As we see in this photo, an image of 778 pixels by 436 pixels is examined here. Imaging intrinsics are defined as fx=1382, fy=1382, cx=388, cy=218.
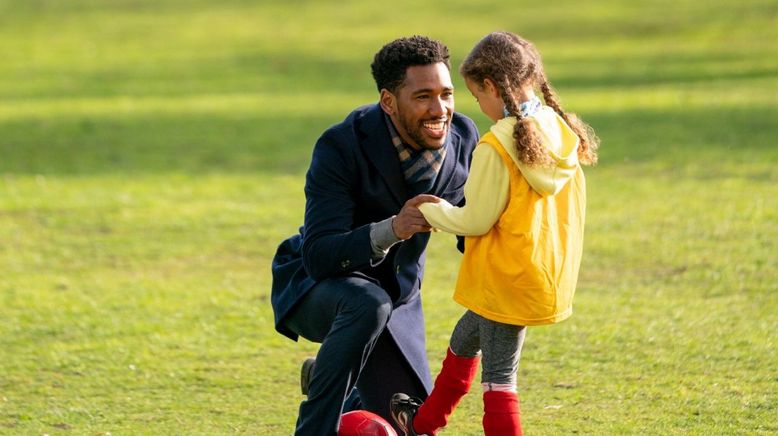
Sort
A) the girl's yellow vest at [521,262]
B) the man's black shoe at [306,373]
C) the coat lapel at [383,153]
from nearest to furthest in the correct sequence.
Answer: the girl's yellow vest at [521,262] → the coat lapel at [383,153] → the man's black shoe at [306,373]

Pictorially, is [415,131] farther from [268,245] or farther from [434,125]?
[268,245]

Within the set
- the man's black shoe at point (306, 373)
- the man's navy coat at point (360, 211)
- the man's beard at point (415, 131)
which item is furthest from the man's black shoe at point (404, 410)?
the man's beard at point (415, 131)

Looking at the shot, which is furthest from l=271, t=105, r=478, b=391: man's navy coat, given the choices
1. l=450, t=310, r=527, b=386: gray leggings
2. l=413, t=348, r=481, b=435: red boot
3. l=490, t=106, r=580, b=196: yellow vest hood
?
l=490, t=106, r=580, b=196: yellow vest hood

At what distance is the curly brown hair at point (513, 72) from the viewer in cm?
438

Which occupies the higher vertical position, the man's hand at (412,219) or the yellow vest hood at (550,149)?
the yellow vest hood at (550,149)

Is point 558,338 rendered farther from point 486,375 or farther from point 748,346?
point 486,375

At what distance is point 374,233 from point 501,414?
2.45 feet

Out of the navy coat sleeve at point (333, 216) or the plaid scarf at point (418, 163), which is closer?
the navy coat sleeve at point (333, 216)

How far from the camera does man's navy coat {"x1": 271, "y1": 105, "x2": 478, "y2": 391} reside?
4.89 metres

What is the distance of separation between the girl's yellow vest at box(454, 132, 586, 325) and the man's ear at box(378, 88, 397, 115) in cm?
58

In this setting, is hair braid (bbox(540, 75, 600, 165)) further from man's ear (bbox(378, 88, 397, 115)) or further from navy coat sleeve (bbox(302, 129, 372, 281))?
navy coat sleeve (bbox(302, 129, 372, 281))

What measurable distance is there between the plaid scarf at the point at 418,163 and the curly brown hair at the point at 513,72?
492 mm

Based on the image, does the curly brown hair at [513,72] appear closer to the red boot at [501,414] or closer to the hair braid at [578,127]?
the hair braid at [578,127]

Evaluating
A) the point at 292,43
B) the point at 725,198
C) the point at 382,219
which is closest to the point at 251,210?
→ the point at 725,198
